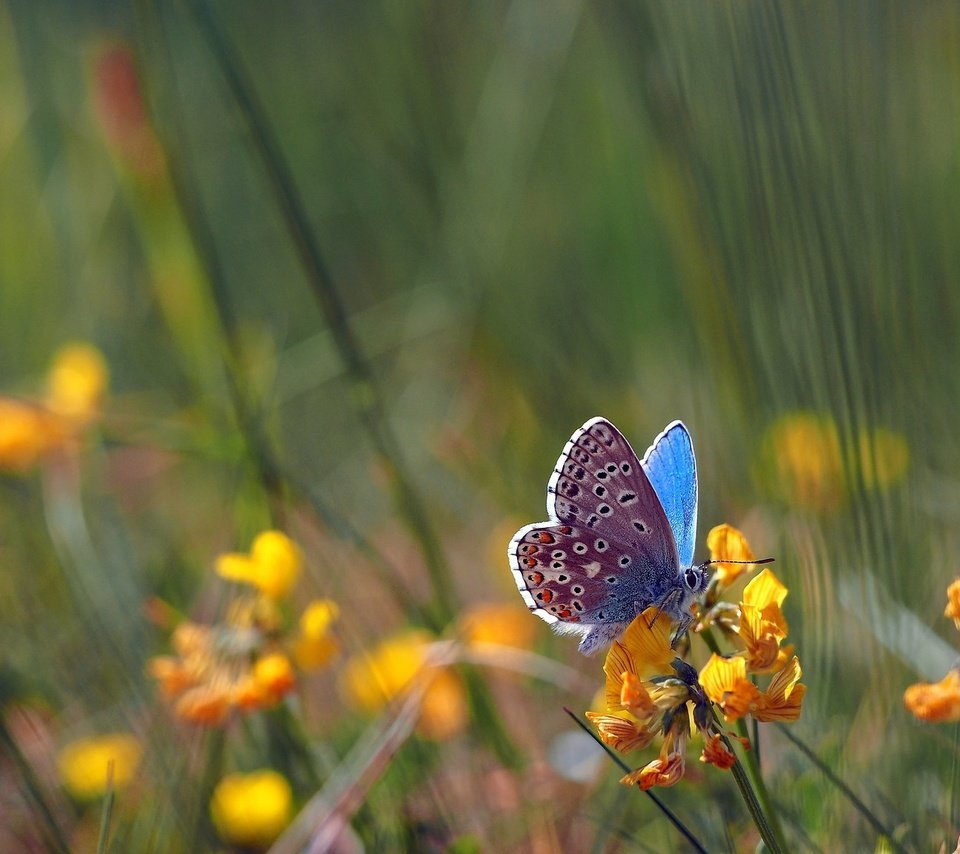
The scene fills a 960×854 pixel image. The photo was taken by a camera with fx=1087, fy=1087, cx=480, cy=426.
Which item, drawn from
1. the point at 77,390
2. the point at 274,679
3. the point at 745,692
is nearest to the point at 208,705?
the point at 274,679

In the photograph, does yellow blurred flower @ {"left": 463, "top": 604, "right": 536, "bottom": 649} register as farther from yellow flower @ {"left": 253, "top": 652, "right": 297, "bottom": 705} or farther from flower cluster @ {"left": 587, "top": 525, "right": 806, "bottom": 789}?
flower cluster @ {"left": 587, "top": 525, "right": 806, "bottom": 789}

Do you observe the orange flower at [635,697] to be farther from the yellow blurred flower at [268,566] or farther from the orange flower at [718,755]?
the yellow blurred flower at [268,566]

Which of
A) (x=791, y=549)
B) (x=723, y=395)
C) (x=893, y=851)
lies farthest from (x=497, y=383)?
(x=893, y=851)

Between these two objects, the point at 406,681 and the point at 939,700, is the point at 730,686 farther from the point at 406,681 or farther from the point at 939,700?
the point at 406,681

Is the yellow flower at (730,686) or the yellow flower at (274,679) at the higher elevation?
the yellow flower at (730,686)

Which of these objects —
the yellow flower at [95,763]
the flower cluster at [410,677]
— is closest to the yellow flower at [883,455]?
the flower cluster at [410,677]

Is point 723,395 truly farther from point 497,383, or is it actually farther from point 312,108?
point 312,108
